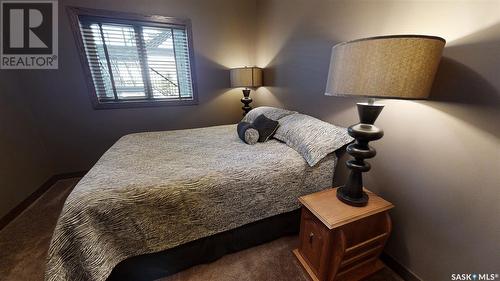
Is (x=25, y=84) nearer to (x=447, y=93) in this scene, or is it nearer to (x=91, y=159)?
(x=91, y=159)

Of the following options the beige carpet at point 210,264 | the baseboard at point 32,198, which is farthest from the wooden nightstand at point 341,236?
the baseboard at point 32,198

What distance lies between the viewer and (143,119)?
9.03 ft

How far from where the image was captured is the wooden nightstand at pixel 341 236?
1.08 m

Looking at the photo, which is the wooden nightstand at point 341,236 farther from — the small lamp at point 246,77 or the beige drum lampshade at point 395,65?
the small lamp at point 246,77

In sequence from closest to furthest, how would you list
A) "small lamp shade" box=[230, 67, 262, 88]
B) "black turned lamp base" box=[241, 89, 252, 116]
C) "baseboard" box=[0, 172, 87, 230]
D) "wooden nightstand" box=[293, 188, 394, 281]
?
1. "wooden nightstand" box=[293, 188, 394, 281]
2. "baseboard" box=[0, 172, 87, 230]
3. "small lamp shade" box=[230, 67, 262, 88]
4. "black turned lamp base" box=[241, 89, 252, 116]

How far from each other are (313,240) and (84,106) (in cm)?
299

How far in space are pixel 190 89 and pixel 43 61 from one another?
1638mm

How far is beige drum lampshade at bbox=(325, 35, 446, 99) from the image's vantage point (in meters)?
0.80

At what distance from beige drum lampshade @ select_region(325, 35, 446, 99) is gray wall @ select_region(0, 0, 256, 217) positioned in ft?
7.86

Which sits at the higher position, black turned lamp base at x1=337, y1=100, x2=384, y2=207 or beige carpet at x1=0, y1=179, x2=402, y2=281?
black turned lamp base at x1=337, y1=100, x2=384, y2=207

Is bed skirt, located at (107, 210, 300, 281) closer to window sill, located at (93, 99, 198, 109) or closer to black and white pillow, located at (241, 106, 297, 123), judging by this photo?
black and white pillow, located at (241, 106, 297, 123)

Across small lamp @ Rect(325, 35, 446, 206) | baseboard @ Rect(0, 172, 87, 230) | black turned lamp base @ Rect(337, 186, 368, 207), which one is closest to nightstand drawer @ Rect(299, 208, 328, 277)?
black turned lamp base @ Rect(337, 186, 368, 207)

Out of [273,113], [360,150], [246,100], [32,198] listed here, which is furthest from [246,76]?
[32,198]

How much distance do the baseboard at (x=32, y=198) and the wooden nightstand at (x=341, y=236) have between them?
2600mm
